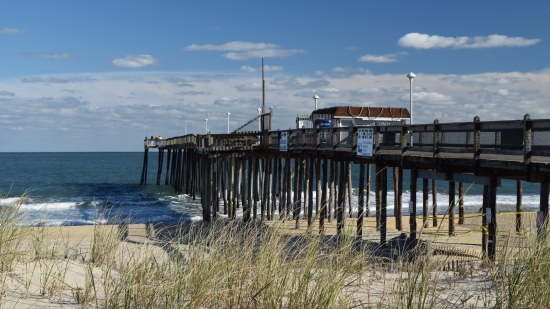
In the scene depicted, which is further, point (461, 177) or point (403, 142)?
point (403, 142)

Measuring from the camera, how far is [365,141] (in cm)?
1509

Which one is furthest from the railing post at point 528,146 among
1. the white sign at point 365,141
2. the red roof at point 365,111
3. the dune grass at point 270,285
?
the red roof at point 365,111

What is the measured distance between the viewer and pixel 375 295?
20.8ft

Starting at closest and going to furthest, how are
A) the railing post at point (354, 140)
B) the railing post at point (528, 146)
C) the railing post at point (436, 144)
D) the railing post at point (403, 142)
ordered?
the railing post at point (528, 146), the railing post at point (436, 144), the railing post at point (403, 142), the railing post at point (354, 140)

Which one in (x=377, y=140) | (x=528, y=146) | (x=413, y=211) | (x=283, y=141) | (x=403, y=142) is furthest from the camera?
(x=283, y=141)

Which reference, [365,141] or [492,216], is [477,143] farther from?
[365,141]

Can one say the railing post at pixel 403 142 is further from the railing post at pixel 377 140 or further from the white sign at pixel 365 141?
the white sign at pixel 365 141

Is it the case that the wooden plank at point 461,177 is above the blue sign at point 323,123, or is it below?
below

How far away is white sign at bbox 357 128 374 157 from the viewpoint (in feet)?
48.6

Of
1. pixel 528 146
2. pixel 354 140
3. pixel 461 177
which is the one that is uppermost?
pixel 354 140

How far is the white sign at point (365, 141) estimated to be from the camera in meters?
14.8

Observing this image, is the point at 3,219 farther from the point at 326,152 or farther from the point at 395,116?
the point at 395,116

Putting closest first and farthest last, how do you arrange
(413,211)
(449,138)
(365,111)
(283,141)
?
1. (449,138)
2. (413,211)
3. (283,141)
4. (365,111)

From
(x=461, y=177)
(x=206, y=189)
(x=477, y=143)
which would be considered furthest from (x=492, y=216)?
(x=206, y=189)
